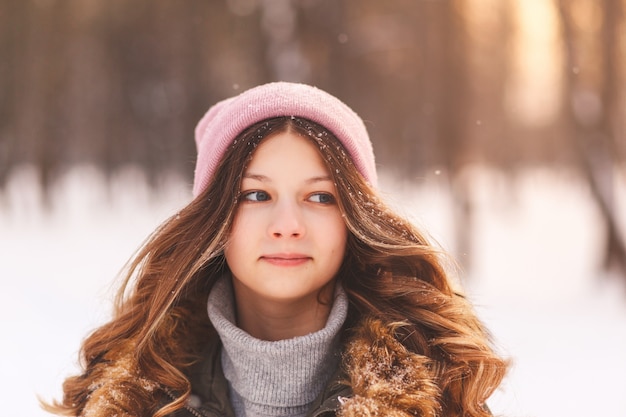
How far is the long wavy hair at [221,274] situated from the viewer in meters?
1.91

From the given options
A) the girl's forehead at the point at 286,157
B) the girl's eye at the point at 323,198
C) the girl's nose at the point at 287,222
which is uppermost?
the girl's forehead at the point at 286,157

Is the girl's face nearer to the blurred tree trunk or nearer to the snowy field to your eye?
the snowy field

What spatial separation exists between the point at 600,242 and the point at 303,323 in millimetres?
7567

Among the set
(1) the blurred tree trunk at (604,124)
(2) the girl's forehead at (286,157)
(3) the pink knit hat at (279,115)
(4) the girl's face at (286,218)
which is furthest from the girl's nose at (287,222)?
(1) the blurred tree trunk at (604,124)

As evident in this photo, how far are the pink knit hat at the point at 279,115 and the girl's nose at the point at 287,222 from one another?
0.28m

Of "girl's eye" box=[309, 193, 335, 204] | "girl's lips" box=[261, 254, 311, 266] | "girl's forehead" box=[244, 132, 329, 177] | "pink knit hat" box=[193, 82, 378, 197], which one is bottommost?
"girl's lips" box=[261, 254, 311, 266]

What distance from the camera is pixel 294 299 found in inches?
78.6

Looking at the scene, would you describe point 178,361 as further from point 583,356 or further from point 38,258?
point 38,258

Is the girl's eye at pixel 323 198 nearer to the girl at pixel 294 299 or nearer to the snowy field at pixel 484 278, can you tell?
the girl at pixel 294 299

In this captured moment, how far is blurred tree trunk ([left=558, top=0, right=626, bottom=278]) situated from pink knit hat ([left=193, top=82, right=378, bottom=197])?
684 centimetres

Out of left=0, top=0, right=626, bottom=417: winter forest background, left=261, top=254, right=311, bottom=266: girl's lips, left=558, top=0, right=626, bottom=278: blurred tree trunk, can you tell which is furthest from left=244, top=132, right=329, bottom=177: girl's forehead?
left=558, top=0, right=626, bottom=278: blurred tree trunk

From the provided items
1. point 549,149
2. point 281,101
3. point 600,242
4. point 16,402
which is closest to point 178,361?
point 281,101

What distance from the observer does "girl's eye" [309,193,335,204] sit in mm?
1898

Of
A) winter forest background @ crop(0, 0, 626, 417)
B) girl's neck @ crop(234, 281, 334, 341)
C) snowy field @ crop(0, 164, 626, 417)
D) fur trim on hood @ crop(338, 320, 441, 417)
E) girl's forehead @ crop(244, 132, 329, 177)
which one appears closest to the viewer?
fur trim on hood @ crop(338, 320, 441, 417)
